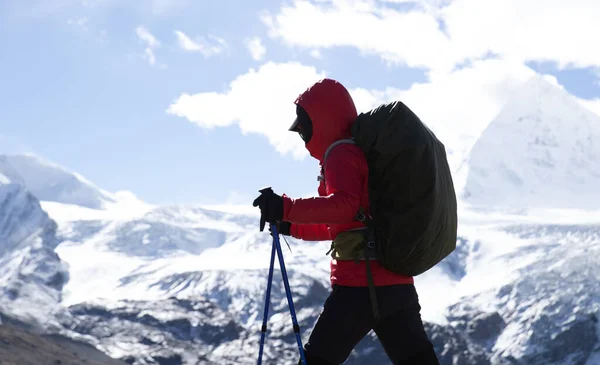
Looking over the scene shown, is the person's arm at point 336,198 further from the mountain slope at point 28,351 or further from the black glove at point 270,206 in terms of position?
the mountain slope at point 28,351

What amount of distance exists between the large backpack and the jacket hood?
0.32 m

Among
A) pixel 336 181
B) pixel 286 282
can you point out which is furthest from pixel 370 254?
pixel 286 282

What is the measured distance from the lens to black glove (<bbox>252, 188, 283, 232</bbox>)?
21.4ft

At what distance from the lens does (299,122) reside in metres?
7.25

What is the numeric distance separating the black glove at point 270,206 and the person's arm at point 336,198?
45 mm

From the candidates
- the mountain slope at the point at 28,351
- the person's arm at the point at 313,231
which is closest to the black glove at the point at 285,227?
the person's arm at the point at 313,231

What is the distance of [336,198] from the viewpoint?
21.1ft

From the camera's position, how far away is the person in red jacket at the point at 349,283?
6.48 metres

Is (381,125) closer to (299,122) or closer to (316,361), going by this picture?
(299,122)

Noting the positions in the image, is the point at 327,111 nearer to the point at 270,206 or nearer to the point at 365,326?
the point at 270,206

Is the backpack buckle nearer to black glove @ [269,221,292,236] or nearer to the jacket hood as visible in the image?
the jacket hood

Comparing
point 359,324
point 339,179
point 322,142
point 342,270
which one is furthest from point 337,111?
point 359,324

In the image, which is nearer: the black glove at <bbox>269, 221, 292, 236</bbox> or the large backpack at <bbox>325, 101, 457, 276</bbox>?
the large backpack at <bbox>325, 101, 457, 276</bbox>

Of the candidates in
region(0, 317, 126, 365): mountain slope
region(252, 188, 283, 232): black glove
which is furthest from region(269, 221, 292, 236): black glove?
region(0, 317, 126, 365): mountain slope
